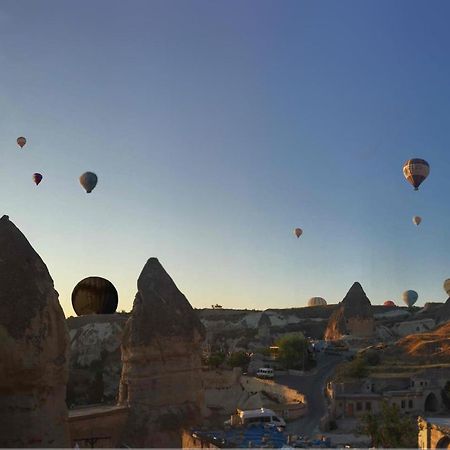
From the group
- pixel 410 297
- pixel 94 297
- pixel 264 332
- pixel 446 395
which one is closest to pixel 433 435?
pixel 446 395

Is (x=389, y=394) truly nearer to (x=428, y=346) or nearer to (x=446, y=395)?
(x=446, y=395)

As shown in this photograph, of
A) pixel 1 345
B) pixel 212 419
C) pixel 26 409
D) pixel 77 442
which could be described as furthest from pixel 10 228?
pixel 212 419

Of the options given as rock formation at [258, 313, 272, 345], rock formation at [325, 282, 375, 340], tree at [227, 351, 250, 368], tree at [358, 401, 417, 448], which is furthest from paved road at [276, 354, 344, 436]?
rock formation at [258, 313, 272, 345]

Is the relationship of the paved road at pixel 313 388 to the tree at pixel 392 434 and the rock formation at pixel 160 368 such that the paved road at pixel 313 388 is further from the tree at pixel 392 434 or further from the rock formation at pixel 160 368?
the tree at pixel 392 434

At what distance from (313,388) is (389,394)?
19.3 feet

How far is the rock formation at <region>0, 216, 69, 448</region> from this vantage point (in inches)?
612

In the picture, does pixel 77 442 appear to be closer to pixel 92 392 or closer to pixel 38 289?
pixel 38 289

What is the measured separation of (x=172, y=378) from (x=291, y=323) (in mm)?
56226

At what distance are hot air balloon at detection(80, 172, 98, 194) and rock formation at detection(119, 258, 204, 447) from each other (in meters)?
18.5

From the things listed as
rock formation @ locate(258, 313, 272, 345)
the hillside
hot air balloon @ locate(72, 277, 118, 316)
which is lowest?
the hillside

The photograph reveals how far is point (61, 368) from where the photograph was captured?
16672 millimetres

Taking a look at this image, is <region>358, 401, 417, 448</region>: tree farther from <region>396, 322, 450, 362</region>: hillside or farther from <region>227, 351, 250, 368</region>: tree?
<region>227, 351, 250, 368</region>: tree

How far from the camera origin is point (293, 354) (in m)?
45.8

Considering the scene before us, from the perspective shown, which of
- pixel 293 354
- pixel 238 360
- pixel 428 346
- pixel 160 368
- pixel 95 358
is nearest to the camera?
pixel 160 368
